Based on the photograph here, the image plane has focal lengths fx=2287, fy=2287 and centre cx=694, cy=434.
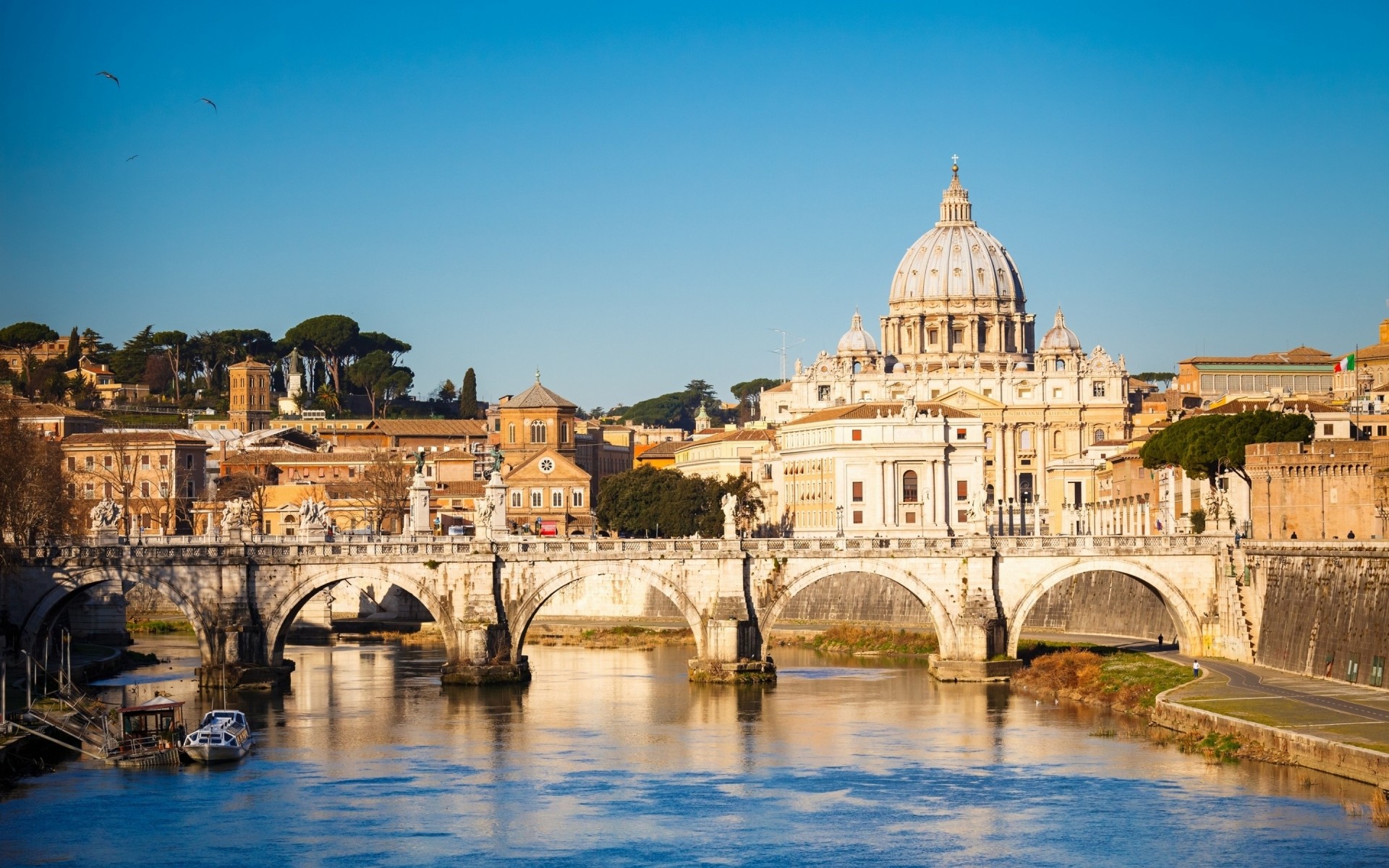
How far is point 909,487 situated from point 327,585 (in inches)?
2213

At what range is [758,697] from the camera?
213 ft

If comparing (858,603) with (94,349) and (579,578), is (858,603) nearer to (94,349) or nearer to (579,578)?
(579,578)

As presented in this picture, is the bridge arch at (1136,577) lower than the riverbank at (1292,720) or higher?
higher

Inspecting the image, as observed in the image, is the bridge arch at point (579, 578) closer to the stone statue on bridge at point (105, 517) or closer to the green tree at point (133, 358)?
the stone statue on bridge at point (105, 517)

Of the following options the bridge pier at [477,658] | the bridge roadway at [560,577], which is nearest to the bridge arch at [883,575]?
the bridge roadway at [560,577]

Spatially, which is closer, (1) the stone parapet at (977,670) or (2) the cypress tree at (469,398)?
(1) the stone parapet at (977,670)

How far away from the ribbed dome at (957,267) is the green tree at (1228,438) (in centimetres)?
8470

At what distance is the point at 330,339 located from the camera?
570 feet

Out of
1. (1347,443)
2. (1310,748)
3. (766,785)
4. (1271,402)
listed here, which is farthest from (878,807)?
(1271,402)

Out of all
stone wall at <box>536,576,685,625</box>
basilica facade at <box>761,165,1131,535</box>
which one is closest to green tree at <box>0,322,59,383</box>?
basilica facade at <box>761,165,1131,535</box>

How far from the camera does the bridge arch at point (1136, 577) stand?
6738cm

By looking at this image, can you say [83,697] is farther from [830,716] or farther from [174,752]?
[830,716]

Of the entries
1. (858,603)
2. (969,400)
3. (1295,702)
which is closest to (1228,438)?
(858,603)

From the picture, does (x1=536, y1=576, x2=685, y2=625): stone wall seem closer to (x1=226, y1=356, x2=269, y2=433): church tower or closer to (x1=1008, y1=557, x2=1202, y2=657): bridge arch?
(x1=1008, y1=557, x2=1202, y2=657): bridge arch
